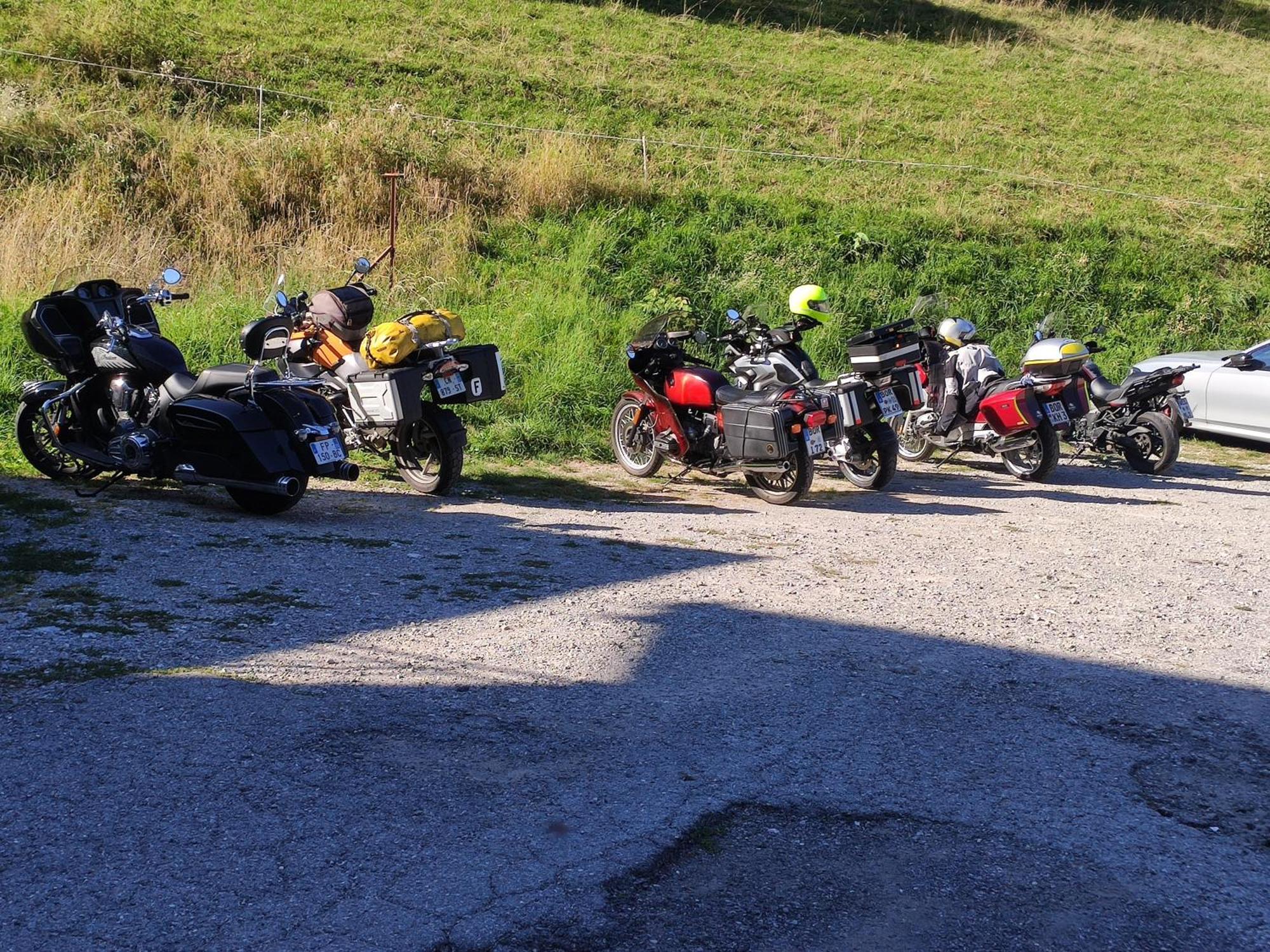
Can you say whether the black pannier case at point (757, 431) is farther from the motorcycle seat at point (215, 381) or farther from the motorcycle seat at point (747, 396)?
the motorcycle seat at point (215, 381)

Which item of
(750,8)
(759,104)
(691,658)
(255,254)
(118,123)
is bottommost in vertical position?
(691,658)

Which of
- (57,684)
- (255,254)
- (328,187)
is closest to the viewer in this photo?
(57,684)

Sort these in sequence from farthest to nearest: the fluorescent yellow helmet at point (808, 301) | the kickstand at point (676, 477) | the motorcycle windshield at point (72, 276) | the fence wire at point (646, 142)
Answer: the fence wire at point (646, 142) → the motorcycle windshield at point (72, 276) → the fluorescent yellow helmet at point (808, 301) → the kickstand at point (676, 477)

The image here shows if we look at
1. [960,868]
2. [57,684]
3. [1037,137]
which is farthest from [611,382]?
[1037,137]

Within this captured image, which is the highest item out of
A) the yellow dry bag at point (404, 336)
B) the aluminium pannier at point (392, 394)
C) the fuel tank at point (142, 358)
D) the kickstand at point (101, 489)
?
the yellow dry bag at point (404, 336)

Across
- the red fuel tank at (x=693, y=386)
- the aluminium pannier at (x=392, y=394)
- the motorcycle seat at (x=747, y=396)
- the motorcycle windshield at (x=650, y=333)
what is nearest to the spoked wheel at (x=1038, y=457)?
the motorcycle seat at (x=747, y=396)

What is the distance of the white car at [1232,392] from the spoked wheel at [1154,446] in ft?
6.63

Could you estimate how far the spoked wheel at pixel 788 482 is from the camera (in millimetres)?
10062

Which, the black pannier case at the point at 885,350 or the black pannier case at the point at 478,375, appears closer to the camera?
the black pannier case at the point at 478,375

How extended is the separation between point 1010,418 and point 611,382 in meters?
3.96

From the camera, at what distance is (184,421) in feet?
26.9

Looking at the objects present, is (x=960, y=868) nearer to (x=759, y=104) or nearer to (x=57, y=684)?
(x=57, y=684)

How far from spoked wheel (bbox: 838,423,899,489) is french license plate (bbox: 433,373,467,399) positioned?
341cm

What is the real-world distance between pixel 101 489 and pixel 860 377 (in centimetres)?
592
